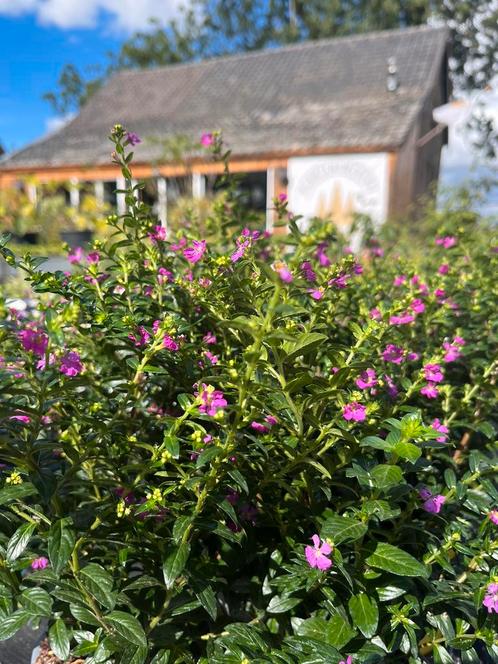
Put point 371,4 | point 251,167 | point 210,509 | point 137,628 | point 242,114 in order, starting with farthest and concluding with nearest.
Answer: point 371,4, point 242,114, point 251,167, point 210,509, point 137,628

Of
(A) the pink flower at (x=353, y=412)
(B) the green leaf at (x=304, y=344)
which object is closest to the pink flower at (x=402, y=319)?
(A) the pink flower at (x=353, y=412)

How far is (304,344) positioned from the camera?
1.03 metres

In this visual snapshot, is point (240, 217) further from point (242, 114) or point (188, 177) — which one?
point (242, 114)

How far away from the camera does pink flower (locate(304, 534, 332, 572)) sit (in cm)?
110

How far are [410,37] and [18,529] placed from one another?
16.4 m

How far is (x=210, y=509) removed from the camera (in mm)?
1245

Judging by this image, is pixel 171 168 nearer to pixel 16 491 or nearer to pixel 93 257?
pixel 93 257

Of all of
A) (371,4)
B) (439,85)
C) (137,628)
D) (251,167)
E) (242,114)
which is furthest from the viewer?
(371,4)

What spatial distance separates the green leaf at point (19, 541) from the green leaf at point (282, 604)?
1.83ft

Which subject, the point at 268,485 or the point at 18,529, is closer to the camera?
the point at 18,529

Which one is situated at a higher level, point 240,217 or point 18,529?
point 240,217

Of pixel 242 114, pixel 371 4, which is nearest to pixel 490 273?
pixel 242 114

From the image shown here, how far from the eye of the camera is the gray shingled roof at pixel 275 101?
11961 millimetres

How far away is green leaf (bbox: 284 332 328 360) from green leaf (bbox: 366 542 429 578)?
0.45 meters
